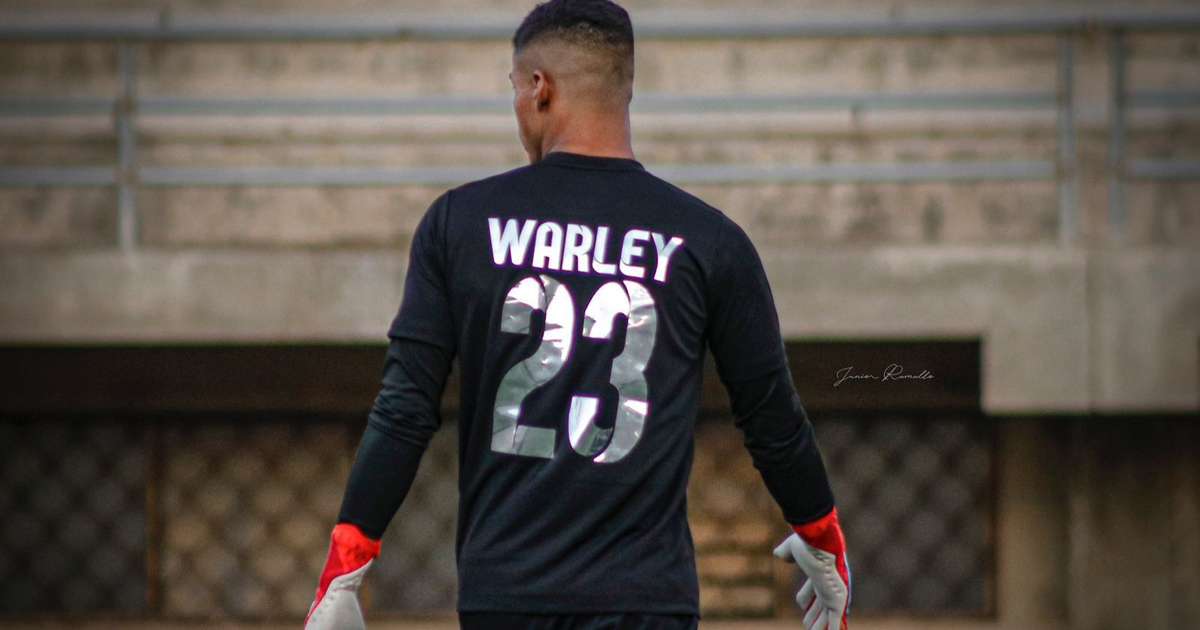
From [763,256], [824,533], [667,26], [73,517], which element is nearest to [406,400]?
[824,533]

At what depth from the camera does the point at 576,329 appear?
2.24 meters

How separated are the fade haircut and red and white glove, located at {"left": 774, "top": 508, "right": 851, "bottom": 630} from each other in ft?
2.81

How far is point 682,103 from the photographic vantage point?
21.5ft

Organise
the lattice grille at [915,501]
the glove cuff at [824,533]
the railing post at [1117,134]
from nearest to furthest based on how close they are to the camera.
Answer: the glove cuff at [824,533] → the railing post at [1117,134] → the lattice grille at [915,501]

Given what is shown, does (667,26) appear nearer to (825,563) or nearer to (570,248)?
(825,563)

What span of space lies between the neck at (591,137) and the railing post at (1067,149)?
4.46 m

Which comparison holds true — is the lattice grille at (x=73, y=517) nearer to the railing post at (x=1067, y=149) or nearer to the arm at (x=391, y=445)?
the railing post at (x=1067, y=149)

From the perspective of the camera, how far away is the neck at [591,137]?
2.36 meters

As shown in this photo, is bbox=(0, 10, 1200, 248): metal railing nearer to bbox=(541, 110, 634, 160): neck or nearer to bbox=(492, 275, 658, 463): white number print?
bbox=(541, 110, 634, 160): neck

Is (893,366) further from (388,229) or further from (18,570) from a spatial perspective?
(18,570)

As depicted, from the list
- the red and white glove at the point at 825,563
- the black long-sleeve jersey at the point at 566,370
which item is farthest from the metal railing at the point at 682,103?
the black long-sleeve jersey at the point at 566,370

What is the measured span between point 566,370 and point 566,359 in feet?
0.06

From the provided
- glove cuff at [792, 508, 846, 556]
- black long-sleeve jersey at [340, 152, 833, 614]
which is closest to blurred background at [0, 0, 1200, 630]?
glove cuff at [792, 508, 846, 556]

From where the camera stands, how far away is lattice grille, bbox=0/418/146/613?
23.1 feet
